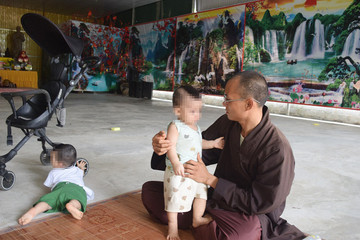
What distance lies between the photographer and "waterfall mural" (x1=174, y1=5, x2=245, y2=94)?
992cm

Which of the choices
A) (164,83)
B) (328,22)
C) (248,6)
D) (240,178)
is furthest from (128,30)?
(240,178)

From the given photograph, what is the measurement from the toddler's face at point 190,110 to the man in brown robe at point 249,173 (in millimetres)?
153

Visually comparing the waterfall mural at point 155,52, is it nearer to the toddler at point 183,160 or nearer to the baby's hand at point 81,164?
the baby's hand at point 81,164

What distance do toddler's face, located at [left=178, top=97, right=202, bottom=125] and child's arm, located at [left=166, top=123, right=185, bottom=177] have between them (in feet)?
0.25

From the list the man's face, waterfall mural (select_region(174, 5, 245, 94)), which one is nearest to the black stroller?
the man's face

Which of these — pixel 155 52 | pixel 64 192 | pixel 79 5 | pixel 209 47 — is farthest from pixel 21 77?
pixel 64 192

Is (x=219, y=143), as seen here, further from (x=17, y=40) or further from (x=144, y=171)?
(x=17, y=40)

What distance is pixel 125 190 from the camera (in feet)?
8.12

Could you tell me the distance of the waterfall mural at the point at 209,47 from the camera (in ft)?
32.6

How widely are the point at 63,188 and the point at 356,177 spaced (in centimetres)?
273

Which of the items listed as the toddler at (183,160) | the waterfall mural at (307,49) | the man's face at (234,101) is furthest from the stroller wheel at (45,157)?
the waterfall mural at (307,49)

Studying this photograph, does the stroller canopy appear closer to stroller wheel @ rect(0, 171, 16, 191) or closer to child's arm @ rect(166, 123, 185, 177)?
stroller wheel @ rect(0, 171, 16, 191)

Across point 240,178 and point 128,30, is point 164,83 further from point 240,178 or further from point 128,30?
point 240,178

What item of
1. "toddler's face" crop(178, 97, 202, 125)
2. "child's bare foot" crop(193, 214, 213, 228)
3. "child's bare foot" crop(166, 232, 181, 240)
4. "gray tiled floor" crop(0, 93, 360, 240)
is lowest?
"gray tiled floor" crop(0, 93, 360, 240)
